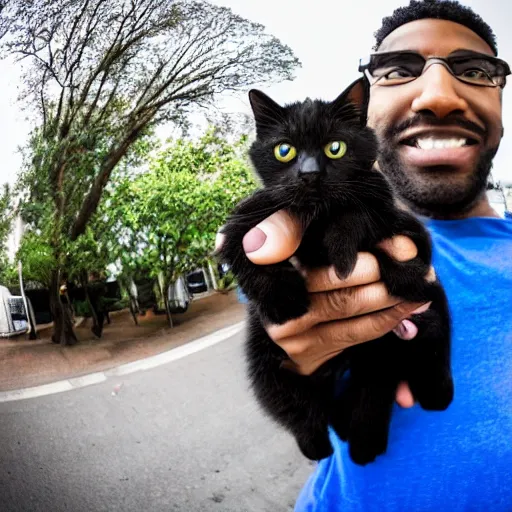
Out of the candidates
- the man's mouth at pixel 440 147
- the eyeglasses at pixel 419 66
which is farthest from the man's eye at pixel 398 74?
the man's mouth at pixel 440 147

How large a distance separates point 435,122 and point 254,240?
55 cm

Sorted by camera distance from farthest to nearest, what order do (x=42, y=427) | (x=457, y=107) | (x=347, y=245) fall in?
(x=457, y=107)
(x=42, y=427)
(x=347, y=245)

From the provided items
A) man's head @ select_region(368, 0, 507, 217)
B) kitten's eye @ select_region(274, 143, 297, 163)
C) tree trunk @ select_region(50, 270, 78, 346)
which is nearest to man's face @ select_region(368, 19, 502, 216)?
man's head @ select_region(368, 0, 507, 217)

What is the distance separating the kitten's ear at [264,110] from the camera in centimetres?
81

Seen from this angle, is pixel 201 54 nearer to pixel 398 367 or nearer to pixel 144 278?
pixel 144 278

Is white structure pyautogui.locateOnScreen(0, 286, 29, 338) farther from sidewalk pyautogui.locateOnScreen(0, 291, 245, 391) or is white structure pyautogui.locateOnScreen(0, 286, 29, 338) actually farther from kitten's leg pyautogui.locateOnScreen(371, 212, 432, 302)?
kitten's leg pyautogui.locateOnScreen(371, 212, 432, 302)

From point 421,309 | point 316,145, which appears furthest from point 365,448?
point 316,145

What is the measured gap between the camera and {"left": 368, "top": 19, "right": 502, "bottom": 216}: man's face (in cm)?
96

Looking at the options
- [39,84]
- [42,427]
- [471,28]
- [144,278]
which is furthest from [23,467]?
[471,28]

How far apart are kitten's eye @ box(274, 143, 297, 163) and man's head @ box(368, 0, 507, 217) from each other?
330 mm

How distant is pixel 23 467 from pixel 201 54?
0.87 m

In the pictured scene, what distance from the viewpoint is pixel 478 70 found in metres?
0.99

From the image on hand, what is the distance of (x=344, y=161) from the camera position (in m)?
0.78

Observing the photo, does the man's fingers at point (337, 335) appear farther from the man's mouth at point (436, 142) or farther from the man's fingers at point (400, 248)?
the man's mouth at point (436, 142)
